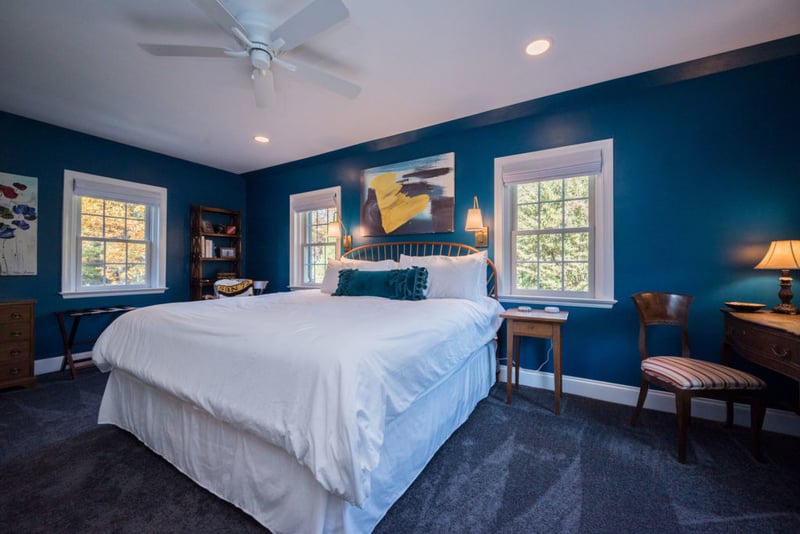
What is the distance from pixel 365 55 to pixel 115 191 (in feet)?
11.5

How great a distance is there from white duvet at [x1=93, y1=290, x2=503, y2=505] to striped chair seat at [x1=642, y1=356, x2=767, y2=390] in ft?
3.68

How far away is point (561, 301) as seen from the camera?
2.72 metres

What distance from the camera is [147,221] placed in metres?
4.02

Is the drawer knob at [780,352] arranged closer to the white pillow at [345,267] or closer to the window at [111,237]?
the white pillow at [345,267]

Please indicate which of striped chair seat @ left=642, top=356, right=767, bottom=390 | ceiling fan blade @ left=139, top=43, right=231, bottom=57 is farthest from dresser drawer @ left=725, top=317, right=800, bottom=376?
ceiling fan blade @ left=139, top=43, right=231, bottom=57

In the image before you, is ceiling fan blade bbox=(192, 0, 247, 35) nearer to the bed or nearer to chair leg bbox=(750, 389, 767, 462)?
the bed

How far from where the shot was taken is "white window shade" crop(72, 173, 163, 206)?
3404 mm

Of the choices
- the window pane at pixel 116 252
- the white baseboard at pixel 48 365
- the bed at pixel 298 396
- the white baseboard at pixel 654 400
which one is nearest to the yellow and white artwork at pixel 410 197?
the bed at pixel 298 396

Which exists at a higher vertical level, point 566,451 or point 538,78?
point 538,78

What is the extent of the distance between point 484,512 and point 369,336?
97 cm

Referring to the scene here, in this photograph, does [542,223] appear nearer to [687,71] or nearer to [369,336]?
[687,71]

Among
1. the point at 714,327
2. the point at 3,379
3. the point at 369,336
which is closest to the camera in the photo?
the point at 369,336

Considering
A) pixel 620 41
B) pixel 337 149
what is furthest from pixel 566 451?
pixel 337 149

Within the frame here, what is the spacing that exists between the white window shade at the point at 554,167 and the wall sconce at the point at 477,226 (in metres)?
0.38
